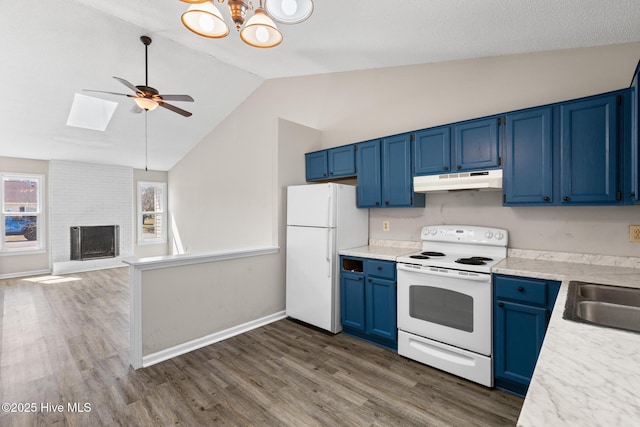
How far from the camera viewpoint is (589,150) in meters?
2.14

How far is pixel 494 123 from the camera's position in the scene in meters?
2.56

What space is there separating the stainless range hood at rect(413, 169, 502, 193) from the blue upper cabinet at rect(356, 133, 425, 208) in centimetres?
16

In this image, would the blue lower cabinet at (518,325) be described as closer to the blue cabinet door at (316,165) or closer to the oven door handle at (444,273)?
the oven door handle at (444,273)

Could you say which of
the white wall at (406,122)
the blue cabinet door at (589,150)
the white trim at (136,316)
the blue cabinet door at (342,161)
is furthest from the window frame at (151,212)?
the blue cabinet door at (589,150)

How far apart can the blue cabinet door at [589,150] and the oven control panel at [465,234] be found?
599 mm

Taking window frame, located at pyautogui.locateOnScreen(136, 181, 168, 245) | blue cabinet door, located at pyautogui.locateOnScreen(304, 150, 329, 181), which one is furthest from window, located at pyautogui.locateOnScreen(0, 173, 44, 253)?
blue cabinet door, located at pyautogui.locateOnScreen(304, 150, 329, 181)

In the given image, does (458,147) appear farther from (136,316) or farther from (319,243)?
(136,316)

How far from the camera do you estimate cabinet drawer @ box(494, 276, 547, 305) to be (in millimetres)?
2066

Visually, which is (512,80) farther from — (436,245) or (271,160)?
(271,160)

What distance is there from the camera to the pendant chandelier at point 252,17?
1.80 meters

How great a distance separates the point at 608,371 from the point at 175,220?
25.8ft

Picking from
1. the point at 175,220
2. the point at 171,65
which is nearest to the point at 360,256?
the point at 171,65

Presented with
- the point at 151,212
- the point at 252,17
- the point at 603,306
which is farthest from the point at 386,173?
the point at 151,212

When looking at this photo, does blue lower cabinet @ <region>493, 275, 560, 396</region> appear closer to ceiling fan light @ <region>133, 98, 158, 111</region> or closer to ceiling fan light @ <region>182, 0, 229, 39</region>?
ceiling fan light @ <region>182, 0, 229, 39</region>
